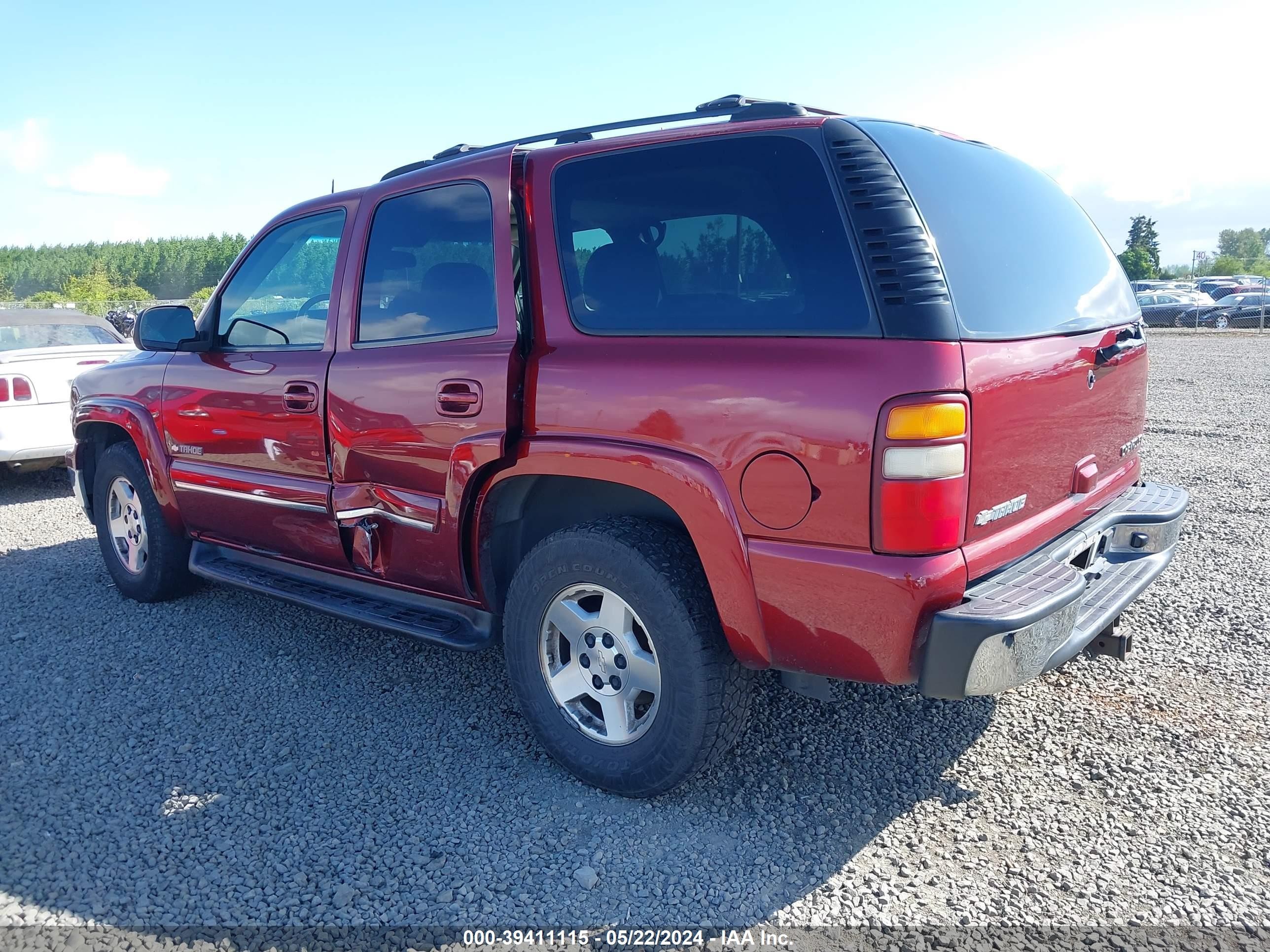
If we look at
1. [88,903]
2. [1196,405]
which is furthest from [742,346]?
[1196,405]

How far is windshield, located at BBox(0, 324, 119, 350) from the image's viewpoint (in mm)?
8773

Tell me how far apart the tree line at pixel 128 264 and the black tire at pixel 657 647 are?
98.0 metres

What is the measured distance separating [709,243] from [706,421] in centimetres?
59

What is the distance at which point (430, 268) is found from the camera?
11.2ft

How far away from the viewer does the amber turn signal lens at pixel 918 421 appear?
7.34 ft

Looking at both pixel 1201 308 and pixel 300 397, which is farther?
pixel 1201 308

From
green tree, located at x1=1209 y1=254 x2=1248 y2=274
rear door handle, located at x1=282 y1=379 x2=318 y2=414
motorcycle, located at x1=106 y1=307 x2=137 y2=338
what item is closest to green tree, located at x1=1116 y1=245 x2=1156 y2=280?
green tree, located at x1=1209 y1=254 x2=1248 y2=274

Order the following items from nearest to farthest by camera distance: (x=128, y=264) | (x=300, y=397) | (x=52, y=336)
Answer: (x=300, y=397), (x=52, y=336), (x=128, y=264)

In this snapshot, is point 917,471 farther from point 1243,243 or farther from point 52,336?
point 1243,243

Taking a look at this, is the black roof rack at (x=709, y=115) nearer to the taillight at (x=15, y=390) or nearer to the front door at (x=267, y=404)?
the front door at (x=267, y=404)

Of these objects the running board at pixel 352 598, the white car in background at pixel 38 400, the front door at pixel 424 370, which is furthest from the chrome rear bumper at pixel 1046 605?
the white car in background at pixel 38 400

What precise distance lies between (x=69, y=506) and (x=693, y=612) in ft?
22.7

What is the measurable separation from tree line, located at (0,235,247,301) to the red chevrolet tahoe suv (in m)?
97.0

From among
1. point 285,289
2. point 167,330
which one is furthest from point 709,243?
point 167,330
